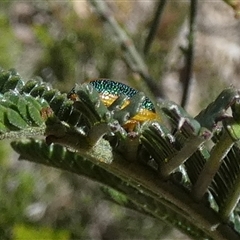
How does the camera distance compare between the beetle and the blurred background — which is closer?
the beetle

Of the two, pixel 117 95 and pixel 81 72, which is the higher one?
pixel 117 95

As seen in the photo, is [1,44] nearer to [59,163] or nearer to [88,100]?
[59,163]

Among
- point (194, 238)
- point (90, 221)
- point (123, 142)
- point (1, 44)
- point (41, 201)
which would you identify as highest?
point (123, 142)

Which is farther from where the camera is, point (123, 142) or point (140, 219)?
point (140, 219)

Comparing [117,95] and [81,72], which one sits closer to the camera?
[117,95]

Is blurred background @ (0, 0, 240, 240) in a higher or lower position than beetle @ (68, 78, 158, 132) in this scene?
lower

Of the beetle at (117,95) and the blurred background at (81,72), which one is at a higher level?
the beetle at (117,95)

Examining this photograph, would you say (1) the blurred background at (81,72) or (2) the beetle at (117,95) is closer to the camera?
(2) the beetle at (117,95)

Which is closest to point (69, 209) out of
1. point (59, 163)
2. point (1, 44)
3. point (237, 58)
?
point (1, 44)
